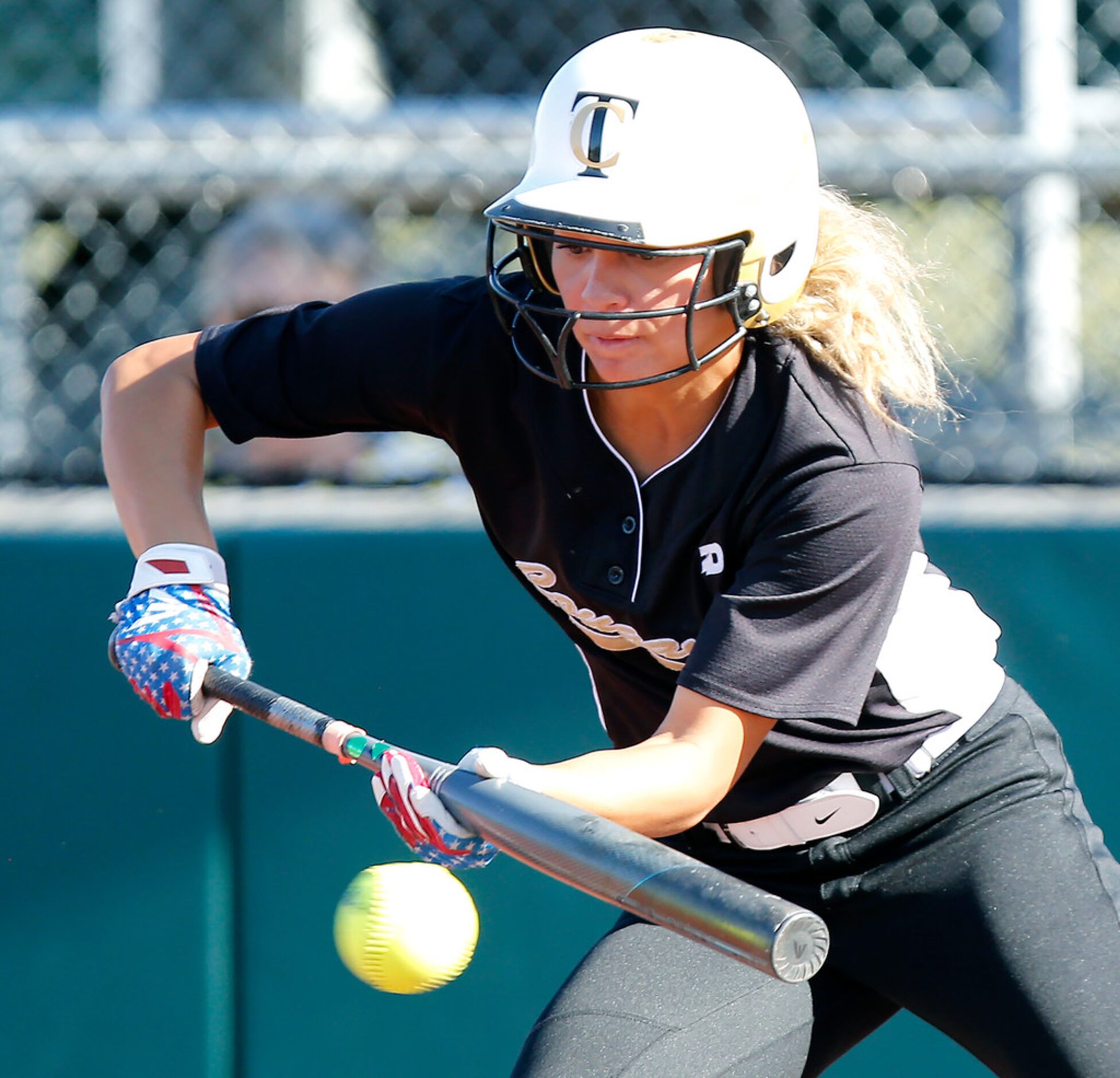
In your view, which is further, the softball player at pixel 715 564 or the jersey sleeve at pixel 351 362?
the jersey sleeve at pixel 351 362

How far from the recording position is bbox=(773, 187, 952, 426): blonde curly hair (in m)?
2.00

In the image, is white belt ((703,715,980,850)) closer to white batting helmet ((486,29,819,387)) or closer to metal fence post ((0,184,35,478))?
white batting helmet ((486,29,819,387))

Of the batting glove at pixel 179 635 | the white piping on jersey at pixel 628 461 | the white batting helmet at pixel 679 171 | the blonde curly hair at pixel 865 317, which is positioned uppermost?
the white batting helmet at pixel 679 171

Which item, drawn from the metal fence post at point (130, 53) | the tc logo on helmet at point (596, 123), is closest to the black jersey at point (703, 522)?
the tc logo on helmet at point (596, 123)

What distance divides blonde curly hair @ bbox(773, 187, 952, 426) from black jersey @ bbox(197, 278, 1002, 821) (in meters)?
0.03

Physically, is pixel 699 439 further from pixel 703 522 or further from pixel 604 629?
pixel 604 629

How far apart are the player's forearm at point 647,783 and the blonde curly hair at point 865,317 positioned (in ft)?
1.75

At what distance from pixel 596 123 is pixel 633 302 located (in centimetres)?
23

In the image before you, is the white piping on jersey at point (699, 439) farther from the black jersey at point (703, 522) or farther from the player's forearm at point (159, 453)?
the player's forearm at point (159, 453)

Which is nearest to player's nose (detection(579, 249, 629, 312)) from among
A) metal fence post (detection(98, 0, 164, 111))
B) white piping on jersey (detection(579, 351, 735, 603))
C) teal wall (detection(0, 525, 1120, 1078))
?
white piping on jersey (detection(579, 351, 735, 603))

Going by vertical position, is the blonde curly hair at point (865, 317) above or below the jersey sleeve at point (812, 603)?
above

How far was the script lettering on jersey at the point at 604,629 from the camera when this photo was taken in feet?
6.79

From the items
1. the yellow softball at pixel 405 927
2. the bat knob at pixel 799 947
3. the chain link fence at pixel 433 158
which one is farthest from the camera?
the chain link fence at pixel 433 158

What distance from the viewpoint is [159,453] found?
2.37 m
